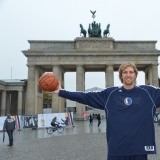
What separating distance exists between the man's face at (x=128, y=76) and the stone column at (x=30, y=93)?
49.8 meters

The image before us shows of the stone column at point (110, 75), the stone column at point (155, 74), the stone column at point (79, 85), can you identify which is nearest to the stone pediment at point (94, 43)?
the stone column at point (110, 75)

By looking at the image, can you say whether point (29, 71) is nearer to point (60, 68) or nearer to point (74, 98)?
point (60, 68)

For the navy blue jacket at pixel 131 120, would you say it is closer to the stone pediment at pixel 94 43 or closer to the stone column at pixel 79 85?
the stone column at pixel 79 85

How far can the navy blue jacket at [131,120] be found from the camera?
3.16 meters

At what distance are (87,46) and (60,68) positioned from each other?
317 inches

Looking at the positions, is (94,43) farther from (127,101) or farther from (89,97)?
(127,101)

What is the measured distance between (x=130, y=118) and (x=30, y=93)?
50.6 m

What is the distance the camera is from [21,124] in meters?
29.7

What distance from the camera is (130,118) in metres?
3.21

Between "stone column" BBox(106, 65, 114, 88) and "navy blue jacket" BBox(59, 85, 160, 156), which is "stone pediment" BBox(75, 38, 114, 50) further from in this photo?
"navy blue jacket" BBox(59, 85, 160, 156)

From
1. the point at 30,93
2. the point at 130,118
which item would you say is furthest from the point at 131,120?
the point at 30,93

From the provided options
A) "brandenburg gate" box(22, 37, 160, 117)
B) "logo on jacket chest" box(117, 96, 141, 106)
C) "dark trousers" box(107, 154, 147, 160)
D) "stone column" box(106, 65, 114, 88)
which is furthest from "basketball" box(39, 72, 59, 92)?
"stone column" box(106, 65, 114, 88)

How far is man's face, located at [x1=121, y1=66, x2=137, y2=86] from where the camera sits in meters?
3.43

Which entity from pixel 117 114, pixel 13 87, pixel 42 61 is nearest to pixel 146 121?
pixel 117 114
